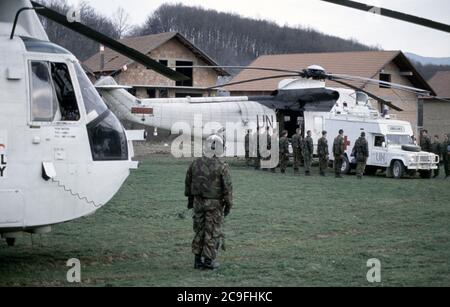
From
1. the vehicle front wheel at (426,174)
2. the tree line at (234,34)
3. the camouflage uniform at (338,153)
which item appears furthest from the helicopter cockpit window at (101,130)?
the tree line at (234,34)

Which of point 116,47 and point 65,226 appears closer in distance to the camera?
point 116,47

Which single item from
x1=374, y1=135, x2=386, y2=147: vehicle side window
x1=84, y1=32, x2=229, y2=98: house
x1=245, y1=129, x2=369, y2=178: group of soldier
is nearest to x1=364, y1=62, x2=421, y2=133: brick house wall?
x1=84, y1=32, x2=229, y2=98: house

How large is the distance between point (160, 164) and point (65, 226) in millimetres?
13526

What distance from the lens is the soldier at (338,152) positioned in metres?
22.1

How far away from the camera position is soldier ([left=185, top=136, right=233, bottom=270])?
26.7ft

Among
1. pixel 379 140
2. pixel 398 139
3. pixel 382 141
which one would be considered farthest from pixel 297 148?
pixel 398 139

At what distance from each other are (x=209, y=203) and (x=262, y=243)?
2223 mm

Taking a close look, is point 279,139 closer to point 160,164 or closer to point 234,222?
point 160,164

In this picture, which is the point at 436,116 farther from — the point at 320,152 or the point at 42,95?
the point at 42,95

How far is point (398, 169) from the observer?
22.2 m

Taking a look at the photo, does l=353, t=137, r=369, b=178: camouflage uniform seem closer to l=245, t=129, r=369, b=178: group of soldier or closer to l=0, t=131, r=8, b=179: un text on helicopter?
l=245, t=129, r=369, b=178: group of soldier

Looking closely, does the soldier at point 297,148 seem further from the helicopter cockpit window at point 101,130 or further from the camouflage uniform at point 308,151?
the helicopter cockpit window at point 101,130

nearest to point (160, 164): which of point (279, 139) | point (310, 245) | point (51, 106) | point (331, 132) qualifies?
point (279, 139)

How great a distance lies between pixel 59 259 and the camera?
8.90 meters
